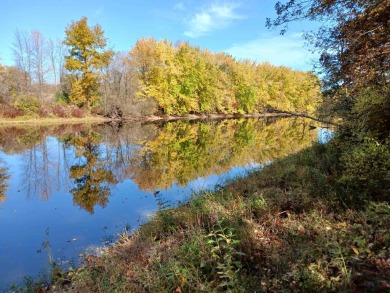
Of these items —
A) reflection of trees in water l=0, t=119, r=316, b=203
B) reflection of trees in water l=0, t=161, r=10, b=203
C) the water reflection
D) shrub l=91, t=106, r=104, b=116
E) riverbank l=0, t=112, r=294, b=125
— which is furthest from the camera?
shrub l=91, t=106, r=104, b=116

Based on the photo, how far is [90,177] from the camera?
48.0 ft

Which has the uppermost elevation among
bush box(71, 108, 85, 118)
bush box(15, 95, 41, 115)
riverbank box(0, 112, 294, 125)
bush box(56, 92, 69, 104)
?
bush box(56, 92, 69, 104)

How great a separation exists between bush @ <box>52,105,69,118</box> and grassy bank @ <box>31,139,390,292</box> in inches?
1461

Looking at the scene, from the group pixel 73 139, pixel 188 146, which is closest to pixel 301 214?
pixel 188 146

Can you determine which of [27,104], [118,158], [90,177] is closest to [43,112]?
[27,104]

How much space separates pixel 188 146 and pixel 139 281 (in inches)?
697

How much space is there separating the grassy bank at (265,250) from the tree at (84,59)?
38710 millimetres

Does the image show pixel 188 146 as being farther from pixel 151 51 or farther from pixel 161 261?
pixel 151 51

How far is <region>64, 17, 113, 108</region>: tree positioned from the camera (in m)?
41.2

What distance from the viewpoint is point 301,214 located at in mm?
6043

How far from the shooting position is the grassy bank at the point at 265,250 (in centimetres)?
372

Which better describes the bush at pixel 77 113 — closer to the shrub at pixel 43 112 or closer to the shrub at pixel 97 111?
the shrub at pixel 97 111

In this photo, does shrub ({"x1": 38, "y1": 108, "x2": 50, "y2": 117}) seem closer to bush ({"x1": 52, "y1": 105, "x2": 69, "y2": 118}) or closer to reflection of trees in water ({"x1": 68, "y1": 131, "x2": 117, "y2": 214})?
bush ({"x1": 52, "y1": 105, "x2": 69, "y2": 118})

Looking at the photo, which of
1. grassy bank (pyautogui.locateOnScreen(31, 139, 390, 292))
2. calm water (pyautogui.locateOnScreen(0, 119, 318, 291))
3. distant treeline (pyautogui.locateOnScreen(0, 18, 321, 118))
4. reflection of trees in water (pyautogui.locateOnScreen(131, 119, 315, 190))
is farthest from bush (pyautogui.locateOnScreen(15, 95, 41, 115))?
grassy bank (pyautogui.locateOnScreen(31, 139, 390, 292))
